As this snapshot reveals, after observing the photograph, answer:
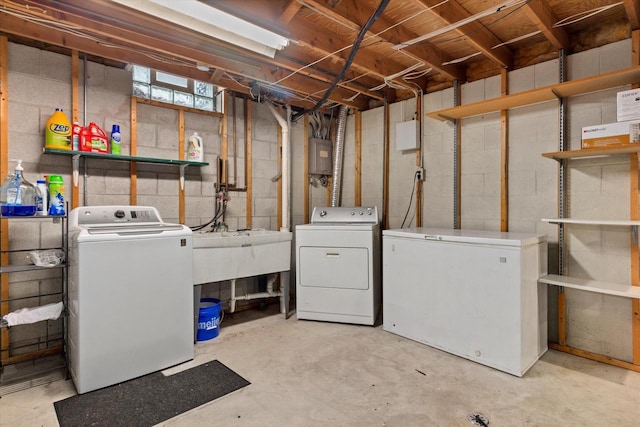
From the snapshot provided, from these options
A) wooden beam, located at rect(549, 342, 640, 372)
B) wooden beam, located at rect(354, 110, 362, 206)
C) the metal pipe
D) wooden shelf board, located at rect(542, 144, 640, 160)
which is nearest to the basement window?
the metal pipe

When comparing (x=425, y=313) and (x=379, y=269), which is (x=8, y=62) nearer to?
(x=379, y=269)

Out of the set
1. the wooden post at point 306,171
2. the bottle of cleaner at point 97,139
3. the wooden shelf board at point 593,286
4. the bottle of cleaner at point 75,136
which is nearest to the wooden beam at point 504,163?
the wooden shelf board at point 593,286

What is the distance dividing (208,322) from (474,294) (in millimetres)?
2128

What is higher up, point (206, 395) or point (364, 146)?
point (364, 146)

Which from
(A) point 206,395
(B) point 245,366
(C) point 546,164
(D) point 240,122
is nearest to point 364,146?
(D) point 240,122

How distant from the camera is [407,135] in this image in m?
3.50

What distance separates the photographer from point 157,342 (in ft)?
7.50

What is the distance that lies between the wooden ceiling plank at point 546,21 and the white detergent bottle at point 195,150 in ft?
8.93

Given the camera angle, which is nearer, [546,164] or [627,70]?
[627,70]

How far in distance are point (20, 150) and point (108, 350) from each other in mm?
1573

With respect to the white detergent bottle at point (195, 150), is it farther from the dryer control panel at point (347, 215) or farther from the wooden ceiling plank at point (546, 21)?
the wooden ceiling plank at point (546, 21)

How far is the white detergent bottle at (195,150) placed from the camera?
3.12 m

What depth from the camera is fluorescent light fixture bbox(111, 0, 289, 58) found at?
6.07ft

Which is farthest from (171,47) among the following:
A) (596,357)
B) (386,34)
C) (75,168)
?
(596,357)
